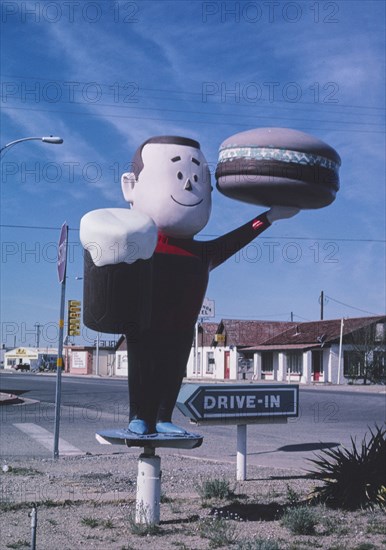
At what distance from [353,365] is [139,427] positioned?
140 ft

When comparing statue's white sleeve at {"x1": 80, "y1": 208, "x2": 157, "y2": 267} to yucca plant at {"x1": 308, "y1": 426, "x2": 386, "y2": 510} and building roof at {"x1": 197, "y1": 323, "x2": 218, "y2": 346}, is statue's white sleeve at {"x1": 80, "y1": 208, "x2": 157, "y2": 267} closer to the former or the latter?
yucca plant at {"x1": 308, "y1": 426, "x2": 386, "y2": 510}

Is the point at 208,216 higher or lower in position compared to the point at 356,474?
higher

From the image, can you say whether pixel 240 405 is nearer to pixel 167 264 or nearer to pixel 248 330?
pixel 167 264

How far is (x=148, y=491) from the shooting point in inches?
253

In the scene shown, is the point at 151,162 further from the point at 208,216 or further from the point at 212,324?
the point at 212,324

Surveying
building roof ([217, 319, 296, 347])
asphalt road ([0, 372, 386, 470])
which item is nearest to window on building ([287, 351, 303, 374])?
building roof ([217, 319, 296, 347])

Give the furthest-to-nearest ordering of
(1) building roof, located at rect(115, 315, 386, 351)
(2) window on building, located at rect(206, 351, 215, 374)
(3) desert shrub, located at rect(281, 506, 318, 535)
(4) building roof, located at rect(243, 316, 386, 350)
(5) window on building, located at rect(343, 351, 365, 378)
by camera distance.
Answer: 1. (2) window on building, located at rect(206, 351, 215, 374)
2. (1) building roof, located at rect(115, 315, 386, 351)
3. (4) building roof, located at rect(243, 316, 386, 350)
4. (5) window on building, located at rect(343, 351, 365, 378)
5. (3) desert shrub, located at rect(281, 506, 318, 535)

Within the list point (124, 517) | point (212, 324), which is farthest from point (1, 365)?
point (124, 517)

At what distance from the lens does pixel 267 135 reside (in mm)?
6605

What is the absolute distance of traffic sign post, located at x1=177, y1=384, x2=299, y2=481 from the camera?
904 cm

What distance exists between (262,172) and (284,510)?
3.25 m

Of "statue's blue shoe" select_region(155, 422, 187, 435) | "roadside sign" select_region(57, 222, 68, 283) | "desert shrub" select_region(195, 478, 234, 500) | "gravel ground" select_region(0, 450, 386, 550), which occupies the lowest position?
"gravel ground" select_region(0, 450, 386, 550)

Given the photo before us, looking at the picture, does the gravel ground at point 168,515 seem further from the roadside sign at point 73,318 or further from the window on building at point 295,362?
the window on building at point 295,362

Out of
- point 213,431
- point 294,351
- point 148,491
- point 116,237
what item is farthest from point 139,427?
point 294,351
